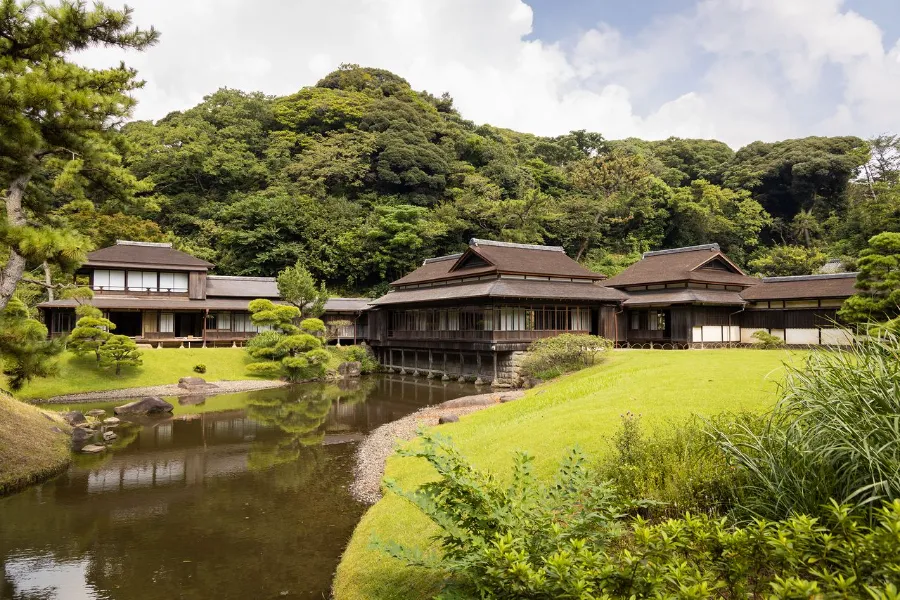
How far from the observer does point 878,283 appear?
75.6 ft

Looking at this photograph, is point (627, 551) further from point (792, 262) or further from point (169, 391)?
point (792, 262)

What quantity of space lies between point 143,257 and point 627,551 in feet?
132

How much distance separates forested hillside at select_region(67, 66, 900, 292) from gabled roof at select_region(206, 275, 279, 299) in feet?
20.5

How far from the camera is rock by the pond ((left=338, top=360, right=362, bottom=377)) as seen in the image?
115 feet

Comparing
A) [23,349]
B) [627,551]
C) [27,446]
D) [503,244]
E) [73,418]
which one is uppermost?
[503,244]

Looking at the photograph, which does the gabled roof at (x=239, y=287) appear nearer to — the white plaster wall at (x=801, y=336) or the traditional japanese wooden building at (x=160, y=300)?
the traditional japanese wooden building at (x=160, y=300)

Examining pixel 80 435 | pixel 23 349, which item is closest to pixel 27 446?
pixel 80 435

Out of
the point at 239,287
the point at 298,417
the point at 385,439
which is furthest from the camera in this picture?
the point at 239,287

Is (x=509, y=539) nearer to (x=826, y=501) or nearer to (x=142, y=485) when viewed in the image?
(x=826, y=501)

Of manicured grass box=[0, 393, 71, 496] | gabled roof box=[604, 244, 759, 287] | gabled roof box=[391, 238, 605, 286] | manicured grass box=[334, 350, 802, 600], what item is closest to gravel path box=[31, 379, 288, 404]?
manicured grass box=[0, 393, 71, 496]

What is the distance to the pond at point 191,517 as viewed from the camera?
8.22 meters

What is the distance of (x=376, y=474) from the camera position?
1328cm

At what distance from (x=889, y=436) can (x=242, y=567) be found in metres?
8.93

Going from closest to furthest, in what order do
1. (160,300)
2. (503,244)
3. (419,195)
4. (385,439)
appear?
1. (385,439)
2. (503,244)
3. (160,300)
4. (419,195)
